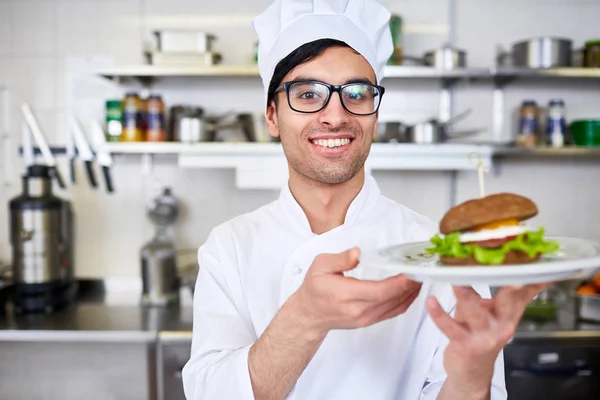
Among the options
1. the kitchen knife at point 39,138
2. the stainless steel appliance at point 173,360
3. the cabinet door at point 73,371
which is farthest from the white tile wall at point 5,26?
the stainless steel appliance at point 173,360

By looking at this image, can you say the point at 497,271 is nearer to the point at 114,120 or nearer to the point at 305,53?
the point at 305,53

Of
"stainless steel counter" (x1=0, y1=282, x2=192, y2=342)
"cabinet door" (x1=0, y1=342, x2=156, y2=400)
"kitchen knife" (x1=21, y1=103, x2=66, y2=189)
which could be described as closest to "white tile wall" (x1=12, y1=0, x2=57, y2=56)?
"kitchen knife" (x1=21, y1=103, x2=66, y2=189)

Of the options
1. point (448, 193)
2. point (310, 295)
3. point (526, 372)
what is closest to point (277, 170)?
point (448, 193)

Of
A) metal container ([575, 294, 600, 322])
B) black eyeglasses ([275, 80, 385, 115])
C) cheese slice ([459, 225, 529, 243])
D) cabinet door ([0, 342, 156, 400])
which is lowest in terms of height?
cabinet door ([0, 342, 156, 400])

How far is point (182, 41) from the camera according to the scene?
8.10ft

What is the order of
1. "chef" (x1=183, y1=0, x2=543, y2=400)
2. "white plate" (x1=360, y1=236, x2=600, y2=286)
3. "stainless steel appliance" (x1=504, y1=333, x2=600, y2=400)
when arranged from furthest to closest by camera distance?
"stainless steel appliance" (x1=504, y1=333, x2=600, y2=400)
"chef" (x1=183, y1=0, x2=543, y2=400)
"white plate" (x1=360, y1=236, x2=600, y2=286)

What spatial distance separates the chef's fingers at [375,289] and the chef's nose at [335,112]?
424 mm

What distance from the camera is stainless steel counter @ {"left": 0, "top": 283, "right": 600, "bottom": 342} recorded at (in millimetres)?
2123

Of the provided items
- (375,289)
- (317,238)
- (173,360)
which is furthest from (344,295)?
(173,360)

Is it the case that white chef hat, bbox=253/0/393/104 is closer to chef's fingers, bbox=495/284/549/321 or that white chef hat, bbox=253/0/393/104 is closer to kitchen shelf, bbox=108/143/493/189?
chef's fingers, bbox=495/284/549/321

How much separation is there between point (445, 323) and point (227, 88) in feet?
7.10

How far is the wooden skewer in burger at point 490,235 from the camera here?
2.80ft

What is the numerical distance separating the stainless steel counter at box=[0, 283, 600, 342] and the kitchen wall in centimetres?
53

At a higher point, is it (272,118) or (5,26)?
(5,26)
